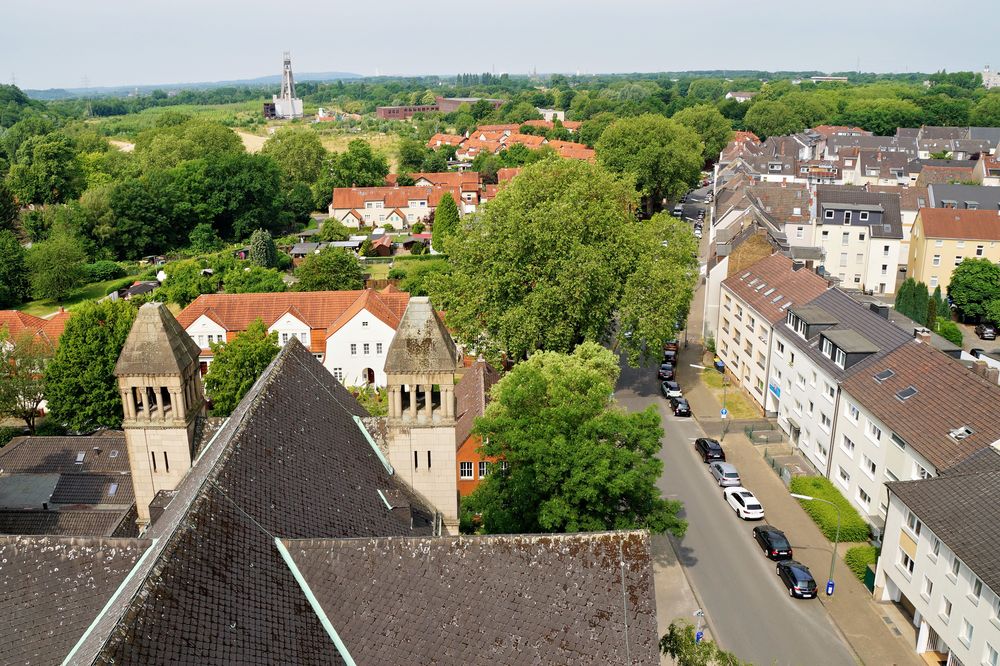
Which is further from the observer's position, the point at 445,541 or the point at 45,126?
the point at 45,126

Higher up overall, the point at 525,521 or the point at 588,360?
the point at 588,360

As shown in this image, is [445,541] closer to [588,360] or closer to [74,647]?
[74,647]

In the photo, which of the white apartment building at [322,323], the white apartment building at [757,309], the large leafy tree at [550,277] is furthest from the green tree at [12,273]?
the white apartment building at [757,309]

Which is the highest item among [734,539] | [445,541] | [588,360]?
[445,541]

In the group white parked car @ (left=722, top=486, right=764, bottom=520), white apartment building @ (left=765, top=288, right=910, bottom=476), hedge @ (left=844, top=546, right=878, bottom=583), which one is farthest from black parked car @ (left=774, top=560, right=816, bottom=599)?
white apartment building @ (left=765, top=288, right=910, bottom=476)

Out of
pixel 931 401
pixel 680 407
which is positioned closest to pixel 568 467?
pixel 931 401

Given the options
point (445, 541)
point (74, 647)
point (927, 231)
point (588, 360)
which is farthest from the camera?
point (927, 231)

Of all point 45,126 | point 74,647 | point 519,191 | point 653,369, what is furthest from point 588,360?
point 45,126

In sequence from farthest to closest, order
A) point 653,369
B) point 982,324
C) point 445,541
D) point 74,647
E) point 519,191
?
point 982,324 < point 653,369 < point 519,191 < point 445,541 < point 74,647
